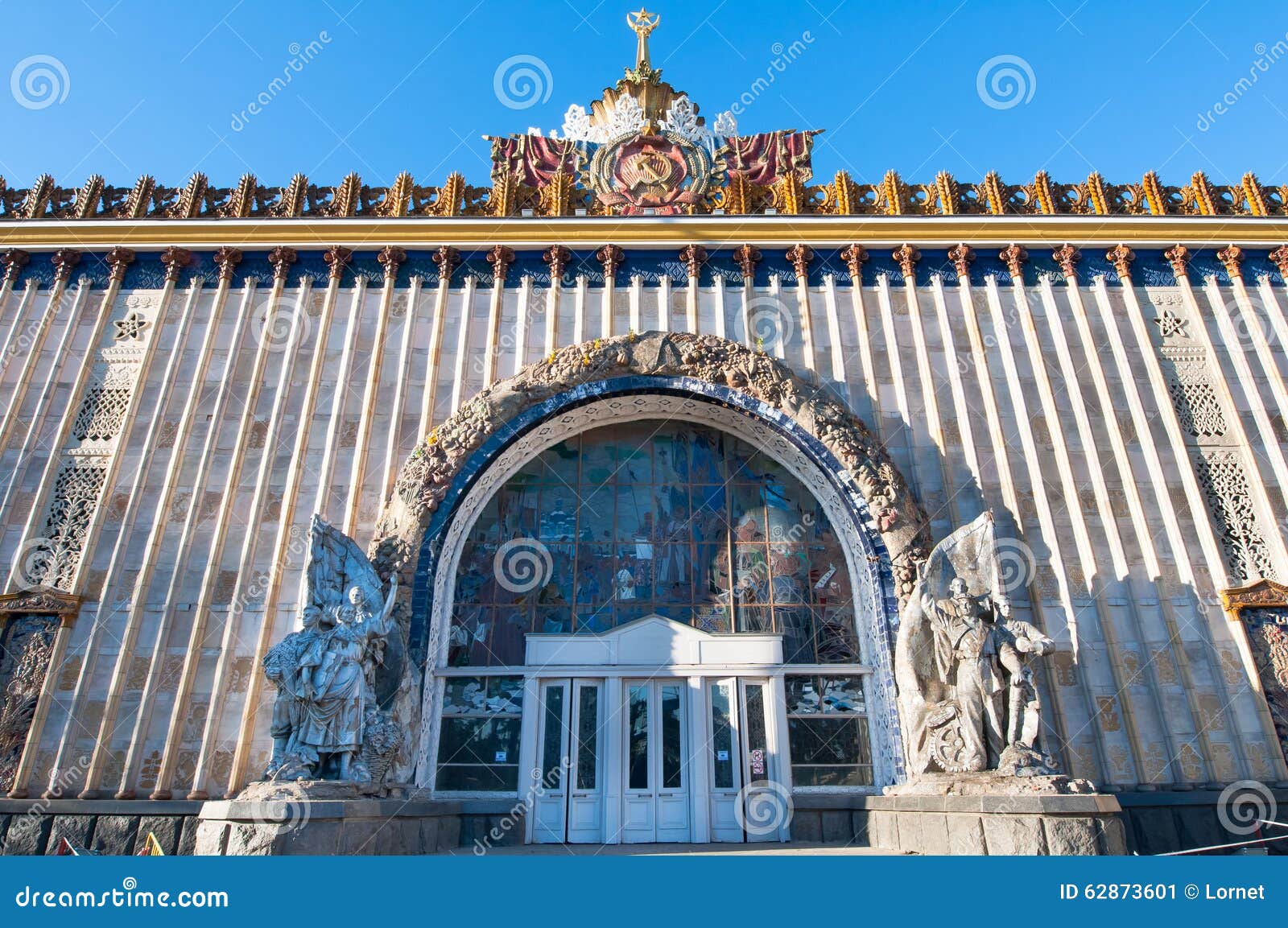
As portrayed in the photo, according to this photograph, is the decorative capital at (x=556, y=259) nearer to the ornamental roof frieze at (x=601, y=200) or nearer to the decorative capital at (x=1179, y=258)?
the ornamental roof frieze at (x=601, y=200)

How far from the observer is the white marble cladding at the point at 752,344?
11.1 meters

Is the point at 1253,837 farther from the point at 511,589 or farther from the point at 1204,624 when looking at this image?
the point at 511,589

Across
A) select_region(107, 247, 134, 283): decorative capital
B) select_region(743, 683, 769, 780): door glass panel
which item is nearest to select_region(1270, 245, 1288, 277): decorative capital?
select_region(743, 683, 769, 780): door glass panel

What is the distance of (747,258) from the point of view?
→ 14.0 meters

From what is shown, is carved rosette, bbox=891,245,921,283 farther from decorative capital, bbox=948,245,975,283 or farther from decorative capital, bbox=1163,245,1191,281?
decorative capital, bbox=1163,245,1191,281

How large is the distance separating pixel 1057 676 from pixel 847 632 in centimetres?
283

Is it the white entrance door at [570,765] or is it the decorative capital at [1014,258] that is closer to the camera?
the white entrance door at [570,765]

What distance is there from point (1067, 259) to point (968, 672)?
7.86 metres

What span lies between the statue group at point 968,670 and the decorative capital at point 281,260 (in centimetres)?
1082

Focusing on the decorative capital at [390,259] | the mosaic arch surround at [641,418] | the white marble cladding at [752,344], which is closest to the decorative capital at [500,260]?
the white marble cladding at [752,344]

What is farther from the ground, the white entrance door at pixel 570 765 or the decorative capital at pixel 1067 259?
the decorative capital at pixel 1067 259

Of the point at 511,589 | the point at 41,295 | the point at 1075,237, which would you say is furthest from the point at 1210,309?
the point at 41,295

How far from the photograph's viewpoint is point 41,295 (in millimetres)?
13930

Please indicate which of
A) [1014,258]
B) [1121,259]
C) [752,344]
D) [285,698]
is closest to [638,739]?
[285,698]
